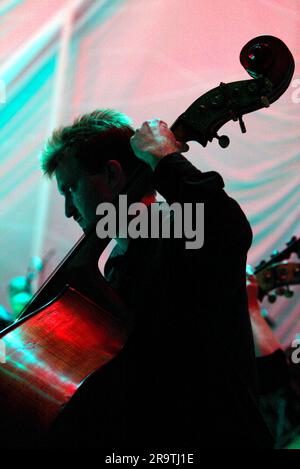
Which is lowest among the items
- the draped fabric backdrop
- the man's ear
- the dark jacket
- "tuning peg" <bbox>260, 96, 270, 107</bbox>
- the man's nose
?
the dark jacket

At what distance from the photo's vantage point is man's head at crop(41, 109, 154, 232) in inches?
56.8

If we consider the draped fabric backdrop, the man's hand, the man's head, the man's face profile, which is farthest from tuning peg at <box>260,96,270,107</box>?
the draped fabric backdrop

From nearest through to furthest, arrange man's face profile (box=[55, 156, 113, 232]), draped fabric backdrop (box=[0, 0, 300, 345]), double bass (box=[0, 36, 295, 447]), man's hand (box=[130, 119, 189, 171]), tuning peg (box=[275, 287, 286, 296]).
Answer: double bass (box=[0, 36, 295, 447])
man's hand (box=[130, 119, 189, 171])
man's face profile (box=[55, 156, 113, 232])
tuning peg (box=[275, 287, 286, 296])
draped fabric backdrop (box=[0, 0, 300, 345])

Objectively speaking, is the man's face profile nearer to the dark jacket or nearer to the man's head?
the man's head

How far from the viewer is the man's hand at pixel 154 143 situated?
1.18 meters

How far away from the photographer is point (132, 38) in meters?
3.25

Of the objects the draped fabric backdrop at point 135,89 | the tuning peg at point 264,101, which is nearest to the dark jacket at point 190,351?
the tuning peg at point 264,101

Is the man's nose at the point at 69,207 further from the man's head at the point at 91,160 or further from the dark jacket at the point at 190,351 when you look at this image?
the dark jacket at the point at 190,351

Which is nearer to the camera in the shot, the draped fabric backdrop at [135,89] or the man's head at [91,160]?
the man's head at [91,160]

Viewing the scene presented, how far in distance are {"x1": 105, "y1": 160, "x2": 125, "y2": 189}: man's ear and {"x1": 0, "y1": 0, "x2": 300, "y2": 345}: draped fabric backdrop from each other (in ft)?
6.20

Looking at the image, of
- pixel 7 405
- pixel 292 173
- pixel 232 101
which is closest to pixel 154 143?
pixel 232 101

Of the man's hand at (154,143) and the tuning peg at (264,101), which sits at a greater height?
the tuning peg at (264,101)

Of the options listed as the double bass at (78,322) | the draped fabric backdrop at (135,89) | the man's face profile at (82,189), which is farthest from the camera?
the draped fabric backdrop at (135,89)

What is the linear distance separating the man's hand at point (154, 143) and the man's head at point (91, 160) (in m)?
0.19
